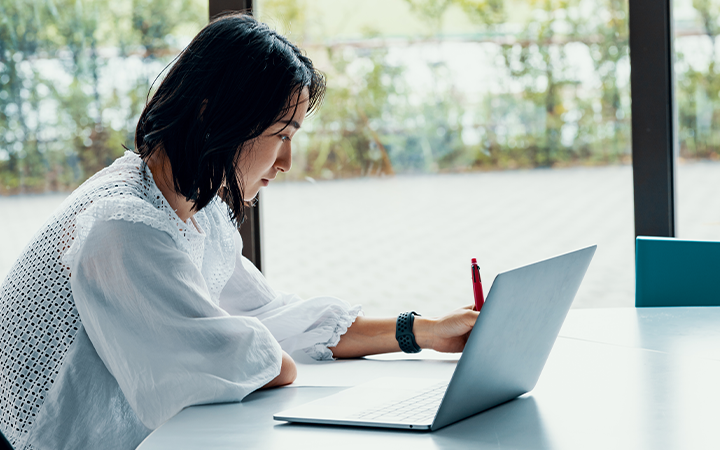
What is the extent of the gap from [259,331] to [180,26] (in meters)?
1.84

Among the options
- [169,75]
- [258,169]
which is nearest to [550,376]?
[258,169]

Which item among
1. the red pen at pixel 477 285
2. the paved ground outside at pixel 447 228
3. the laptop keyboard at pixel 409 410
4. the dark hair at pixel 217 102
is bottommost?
the paved ground outside at pixel 447 228

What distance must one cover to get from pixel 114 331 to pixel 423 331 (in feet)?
1.77

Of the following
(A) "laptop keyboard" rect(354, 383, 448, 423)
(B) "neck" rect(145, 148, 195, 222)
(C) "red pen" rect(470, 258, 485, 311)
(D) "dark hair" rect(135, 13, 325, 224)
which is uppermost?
(D) "dark hair" rect(135, 13, 325, 224)

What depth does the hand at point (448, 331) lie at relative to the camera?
1193 mm

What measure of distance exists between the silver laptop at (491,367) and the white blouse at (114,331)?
6.2 inches

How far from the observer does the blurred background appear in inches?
89.8

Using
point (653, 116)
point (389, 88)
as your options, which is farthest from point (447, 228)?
point (653, 116)

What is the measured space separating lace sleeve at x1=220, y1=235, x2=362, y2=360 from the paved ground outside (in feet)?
3.60

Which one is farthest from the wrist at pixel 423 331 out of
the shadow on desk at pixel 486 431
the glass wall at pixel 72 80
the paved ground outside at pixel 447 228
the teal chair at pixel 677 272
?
the glass wall at pixel 72 80

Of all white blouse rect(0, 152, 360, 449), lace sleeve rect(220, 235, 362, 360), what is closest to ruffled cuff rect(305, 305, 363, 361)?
lace sleeve rect(220, 235, 362, 360)

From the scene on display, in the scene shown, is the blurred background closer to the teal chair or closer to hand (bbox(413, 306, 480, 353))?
the teal chair

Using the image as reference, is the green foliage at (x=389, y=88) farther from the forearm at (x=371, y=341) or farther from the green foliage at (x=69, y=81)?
the forearm at (x=371, y=341)

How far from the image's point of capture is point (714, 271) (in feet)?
5.28
